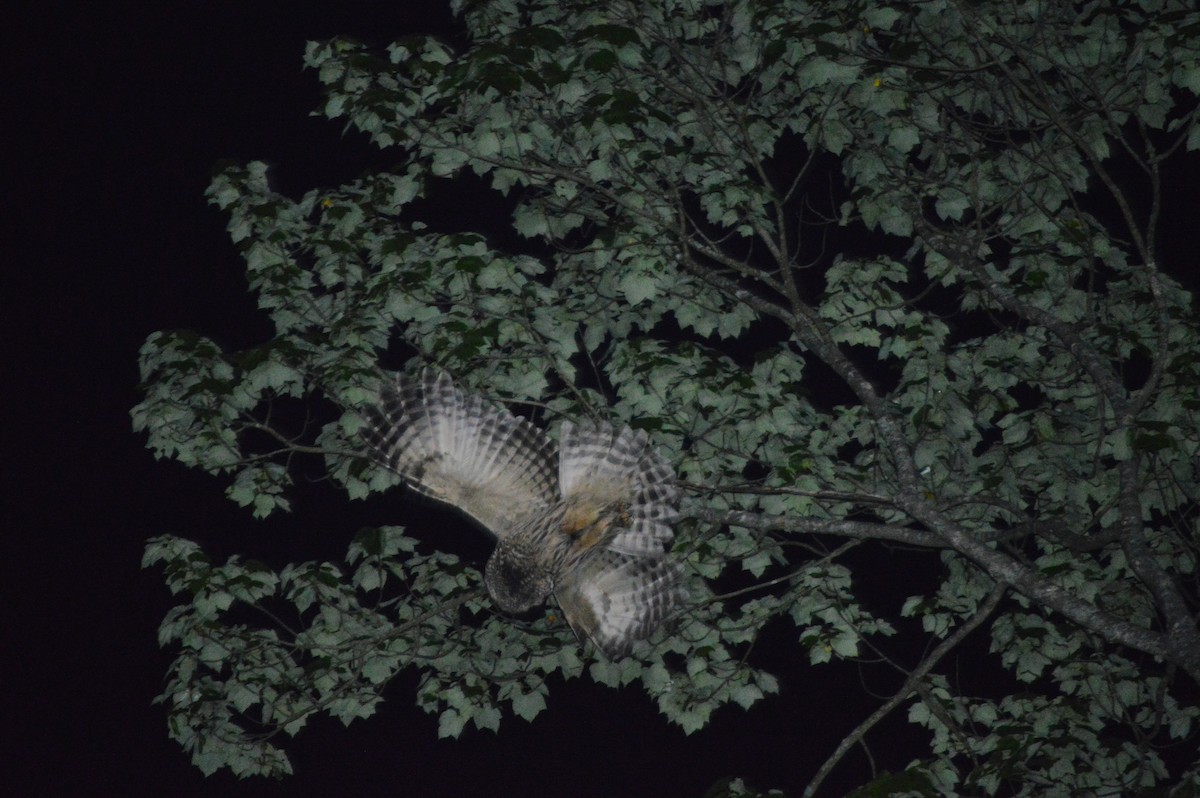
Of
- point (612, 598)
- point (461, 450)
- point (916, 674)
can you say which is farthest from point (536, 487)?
point (916, 674)

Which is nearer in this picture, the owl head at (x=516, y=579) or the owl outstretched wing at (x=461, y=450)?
the owl head at (x=516, y=579)

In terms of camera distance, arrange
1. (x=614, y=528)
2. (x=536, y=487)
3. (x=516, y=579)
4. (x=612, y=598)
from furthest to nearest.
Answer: (x=612, y=598) → (x=536, y=487) → (x=614, y=528) → (x=516, y=579)

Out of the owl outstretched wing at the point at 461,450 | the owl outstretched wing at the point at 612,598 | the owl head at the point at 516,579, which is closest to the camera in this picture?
the owl head at the point at 516,579

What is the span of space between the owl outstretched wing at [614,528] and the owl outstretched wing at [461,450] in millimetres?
199

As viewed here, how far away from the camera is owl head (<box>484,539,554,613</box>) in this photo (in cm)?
544

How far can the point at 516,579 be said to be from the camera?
5.49 meters

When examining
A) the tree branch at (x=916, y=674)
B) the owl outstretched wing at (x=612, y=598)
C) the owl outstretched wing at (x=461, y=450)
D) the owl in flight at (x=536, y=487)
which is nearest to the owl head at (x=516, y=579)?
the owl in flight at (x=536, y=487)

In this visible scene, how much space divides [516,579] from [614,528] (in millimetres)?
464

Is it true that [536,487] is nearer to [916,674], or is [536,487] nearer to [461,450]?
[461,450]

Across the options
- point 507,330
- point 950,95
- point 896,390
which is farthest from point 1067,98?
point 507,330

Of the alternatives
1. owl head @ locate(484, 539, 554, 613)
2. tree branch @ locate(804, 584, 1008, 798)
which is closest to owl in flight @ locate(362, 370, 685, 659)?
owl head @ locate(484, 539, 554, 613)

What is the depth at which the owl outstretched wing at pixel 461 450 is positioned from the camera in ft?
18.3

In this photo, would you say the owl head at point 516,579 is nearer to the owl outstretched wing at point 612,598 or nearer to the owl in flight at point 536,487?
the owl in flight at point 536,487

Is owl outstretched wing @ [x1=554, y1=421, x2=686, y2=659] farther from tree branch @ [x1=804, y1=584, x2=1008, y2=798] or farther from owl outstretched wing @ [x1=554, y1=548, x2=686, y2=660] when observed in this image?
tree branch @ [x1=804, y1=584, x2=1008, y2=798]
